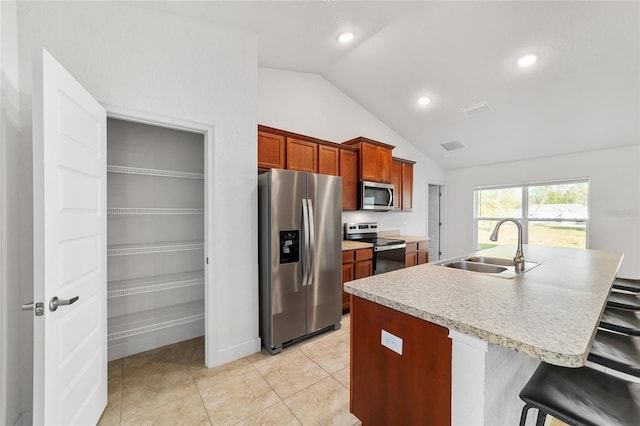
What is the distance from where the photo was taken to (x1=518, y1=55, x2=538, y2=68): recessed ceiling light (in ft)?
9.58

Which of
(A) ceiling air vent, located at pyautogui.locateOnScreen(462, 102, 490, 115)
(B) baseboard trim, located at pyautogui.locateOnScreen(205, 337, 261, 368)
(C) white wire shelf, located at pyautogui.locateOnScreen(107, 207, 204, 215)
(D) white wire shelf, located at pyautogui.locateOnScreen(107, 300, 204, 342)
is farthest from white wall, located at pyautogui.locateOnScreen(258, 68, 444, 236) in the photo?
(D) white wire shelf, located at pyautogui.locateOnScreen(107, 300, 204, 342)

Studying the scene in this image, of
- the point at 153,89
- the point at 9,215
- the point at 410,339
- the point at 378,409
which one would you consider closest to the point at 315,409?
the point at 378,409

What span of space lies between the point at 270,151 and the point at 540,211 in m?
5.15

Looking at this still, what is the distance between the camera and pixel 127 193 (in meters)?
2.38

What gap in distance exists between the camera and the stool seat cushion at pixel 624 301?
1.52 meters

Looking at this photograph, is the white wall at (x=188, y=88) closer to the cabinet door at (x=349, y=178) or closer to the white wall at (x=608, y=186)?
the cabinet door at (x=349, y=178)

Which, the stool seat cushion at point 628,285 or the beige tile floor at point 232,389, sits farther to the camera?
the stool seat cushion at point 628,285

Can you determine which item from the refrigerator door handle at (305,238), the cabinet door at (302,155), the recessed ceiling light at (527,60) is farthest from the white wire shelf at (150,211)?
the recessed ceiling light at (527,60)

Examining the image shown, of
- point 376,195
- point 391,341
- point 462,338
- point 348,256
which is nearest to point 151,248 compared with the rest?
point 348,256

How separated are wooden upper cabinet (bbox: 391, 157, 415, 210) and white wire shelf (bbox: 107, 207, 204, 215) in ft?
10.9

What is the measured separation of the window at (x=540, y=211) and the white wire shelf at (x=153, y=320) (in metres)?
5.56

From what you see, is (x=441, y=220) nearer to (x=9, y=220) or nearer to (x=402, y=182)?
(x=402, y=182)

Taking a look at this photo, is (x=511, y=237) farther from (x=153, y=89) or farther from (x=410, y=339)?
(x=153, y=89)

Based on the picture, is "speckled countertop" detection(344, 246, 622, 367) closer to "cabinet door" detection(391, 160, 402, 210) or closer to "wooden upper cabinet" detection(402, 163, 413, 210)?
"cabinet door" detection(391, 160, 402, 210)
